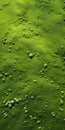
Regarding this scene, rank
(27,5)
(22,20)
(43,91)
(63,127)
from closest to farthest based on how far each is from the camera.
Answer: (63,127) → (43,91) → (22,20) → (27,5)

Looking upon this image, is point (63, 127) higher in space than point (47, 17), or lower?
lower

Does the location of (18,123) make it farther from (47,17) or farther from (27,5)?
(27,5)

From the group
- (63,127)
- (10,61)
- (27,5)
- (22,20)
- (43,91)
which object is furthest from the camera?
(27,5)

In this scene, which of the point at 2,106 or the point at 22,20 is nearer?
the point at 2,106

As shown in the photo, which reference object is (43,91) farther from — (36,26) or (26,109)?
(36,26)

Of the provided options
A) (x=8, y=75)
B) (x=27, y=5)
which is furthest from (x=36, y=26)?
(x=8, y=75)

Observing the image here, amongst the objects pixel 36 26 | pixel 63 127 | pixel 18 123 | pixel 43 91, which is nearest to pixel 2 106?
pixel 18 123

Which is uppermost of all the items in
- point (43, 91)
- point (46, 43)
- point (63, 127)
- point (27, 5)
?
point (27, 5)
